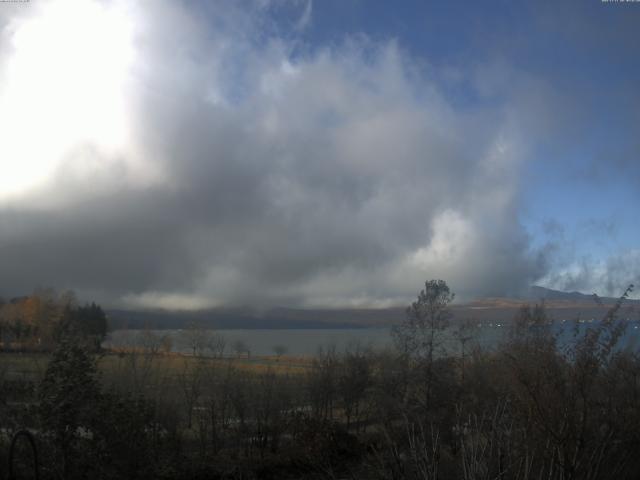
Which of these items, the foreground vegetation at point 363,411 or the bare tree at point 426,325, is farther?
the bare tree at point 426,325

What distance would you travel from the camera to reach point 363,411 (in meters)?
28.1

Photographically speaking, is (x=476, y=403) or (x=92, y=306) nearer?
(x=476, y=403)

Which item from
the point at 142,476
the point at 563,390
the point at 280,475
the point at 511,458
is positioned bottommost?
the point at 280,475

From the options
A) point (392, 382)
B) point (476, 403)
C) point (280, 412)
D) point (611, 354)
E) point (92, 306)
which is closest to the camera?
point (611, 354)

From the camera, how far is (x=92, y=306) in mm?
84438

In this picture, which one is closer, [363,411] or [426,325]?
[426,325]

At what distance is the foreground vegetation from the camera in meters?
8.25

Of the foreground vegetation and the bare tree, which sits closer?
the foreground vegetation

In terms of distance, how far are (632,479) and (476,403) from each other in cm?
1069

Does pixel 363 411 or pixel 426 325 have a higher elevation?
pixel 426 325

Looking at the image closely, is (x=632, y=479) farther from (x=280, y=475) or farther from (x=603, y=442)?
(x=280, y=475)

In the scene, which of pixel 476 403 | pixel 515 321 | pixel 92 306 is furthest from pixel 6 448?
pixel 92 306

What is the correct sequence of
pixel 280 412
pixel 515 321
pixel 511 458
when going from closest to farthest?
pixel 511 458 → pixel 280 412 → pixel 515 321

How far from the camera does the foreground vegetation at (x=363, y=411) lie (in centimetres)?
825
